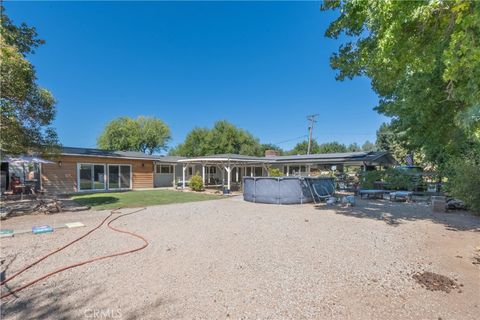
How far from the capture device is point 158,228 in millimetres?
6898

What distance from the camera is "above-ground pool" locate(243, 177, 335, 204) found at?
39.3 ft

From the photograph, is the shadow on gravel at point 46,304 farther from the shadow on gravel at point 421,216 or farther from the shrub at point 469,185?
the shrub at point 469,185

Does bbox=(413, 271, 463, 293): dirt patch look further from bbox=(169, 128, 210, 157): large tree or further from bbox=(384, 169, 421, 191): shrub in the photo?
bbox=(169, 128, 210, 157): large tree

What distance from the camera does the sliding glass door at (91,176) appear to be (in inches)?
666

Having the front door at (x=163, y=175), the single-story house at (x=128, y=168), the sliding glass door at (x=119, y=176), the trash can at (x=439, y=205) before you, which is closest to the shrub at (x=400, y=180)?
the single-story house at (x=128, y=168)

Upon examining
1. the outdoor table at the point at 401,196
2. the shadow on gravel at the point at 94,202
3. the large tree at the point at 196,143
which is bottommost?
the outdoor table at the point at 401,196

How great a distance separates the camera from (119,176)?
18.9m

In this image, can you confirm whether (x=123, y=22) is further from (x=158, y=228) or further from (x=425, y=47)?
(x=425, y=47)

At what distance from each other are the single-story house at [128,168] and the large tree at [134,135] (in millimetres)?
18242

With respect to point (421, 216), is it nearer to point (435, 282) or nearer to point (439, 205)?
point (439, 205)

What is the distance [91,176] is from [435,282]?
1969 centimetres

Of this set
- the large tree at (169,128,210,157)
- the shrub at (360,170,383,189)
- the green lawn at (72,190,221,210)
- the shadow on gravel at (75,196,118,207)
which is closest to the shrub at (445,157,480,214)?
the shrub at (360,170,383,189)

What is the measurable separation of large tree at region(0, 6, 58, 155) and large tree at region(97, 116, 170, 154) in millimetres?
30837

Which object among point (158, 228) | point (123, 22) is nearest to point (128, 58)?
point (123, 22)
